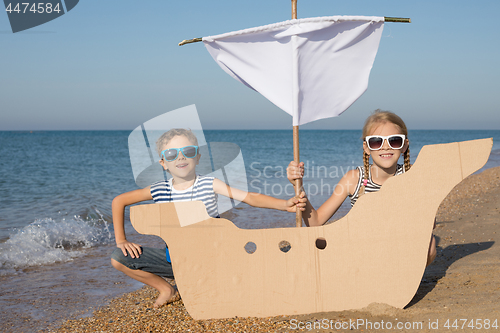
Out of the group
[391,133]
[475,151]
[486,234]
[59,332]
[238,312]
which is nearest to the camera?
[475,151]

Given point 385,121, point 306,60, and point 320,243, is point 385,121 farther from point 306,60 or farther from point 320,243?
point 320,243

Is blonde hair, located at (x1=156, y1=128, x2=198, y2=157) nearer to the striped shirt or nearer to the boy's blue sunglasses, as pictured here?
the boy's blue sunglasses

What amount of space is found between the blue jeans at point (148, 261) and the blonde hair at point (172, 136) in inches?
37.5

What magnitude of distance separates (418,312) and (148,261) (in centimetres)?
218

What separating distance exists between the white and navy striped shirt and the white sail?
2.90ft

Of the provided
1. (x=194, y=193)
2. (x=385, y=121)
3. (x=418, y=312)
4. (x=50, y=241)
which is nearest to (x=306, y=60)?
(x=385, y=121)

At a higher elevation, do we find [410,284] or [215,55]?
[215,55]

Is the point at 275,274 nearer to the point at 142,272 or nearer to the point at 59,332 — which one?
the point at 142,272

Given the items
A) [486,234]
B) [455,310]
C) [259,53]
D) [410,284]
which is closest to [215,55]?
[259,53]

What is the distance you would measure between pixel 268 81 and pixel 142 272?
6.46ft

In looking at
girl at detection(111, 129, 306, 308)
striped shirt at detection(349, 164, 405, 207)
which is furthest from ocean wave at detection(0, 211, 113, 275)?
striped shirt at detection(349, 164, 405, 207)

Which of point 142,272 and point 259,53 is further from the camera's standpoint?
point 142,272

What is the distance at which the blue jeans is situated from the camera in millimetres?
3211

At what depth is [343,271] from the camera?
272cm
